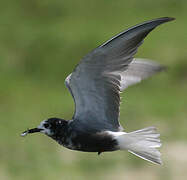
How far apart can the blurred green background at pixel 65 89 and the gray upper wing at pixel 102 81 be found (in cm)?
507

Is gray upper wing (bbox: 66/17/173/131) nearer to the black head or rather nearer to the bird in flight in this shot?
the bird in flight

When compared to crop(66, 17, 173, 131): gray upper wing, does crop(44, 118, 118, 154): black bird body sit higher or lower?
lower

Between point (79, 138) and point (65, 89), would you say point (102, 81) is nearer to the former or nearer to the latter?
point (79, 138)

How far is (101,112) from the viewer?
861 centimetres

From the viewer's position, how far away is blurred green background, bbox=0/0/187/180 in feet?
47.1

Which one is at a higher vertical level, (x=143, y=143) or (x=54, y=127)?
(x=54, y=127)

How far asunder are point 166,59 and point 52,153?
5.61 meters

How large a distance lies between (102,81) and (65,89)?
10754mm

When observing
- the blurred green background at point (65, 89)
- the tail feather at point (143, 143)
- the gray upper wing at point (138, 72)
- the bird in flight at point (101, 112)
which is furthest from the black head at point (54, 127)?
the blurred green background at point (65, 89)

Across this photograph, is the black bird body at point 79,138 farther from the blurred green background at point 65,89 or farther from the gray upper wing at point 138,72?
the blurred green background at point 65,89

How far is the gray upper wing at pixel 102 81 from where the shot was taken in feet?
27.2

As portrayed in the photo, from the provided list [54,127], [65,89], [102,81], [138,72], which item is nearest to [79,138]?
[54,127]

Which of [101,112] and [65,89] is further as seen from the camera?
[65,89]

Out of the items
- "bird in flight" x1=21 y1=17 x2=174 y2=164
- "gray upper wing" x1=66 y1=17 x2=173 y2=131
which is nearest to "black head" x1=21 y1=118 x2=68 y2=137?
"bird in flight" x1=21 y1=17 x2=174 y2=164
